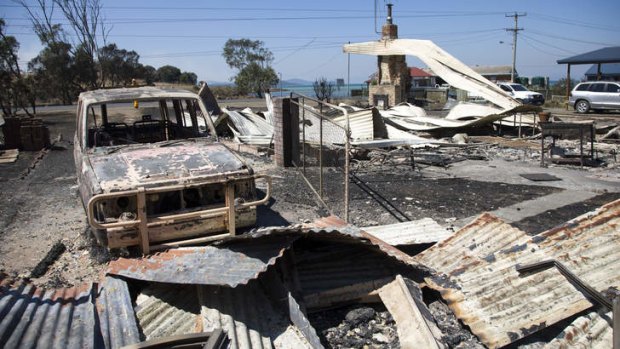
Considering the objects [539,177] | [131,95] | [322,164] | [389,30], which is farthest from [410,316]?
[389,30]

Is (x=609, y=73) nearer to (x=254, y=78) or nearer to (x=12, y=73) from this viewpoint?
(x=254, y=78)

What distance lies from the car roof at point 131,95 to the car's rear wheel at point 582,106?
22.9m

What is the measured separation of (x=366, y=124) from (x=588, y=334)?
415 inches

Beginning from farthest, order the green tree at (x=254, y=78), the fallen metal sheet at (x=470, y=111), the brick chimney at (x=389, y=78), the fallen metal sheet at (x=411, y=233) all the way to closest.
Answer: the green tree at (x=254, y=78) → the brick chimney at (x=389, y=78) → the fallen metal sheet at (x=470, y=111) → the fallen metal sheet at (x=411, y=233)

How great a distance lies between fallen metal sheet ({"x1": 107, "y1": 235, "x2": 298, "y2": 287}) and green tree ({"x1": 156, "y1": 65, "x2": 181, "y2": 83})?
187 ft

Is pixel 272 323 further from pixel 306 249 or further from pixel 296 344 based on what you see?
pixel 306 249

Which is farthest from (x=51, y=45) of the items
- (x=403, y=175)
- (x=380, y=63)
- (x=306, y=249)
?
(x=306, y=249)

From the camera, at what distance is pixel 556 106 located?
3000cm

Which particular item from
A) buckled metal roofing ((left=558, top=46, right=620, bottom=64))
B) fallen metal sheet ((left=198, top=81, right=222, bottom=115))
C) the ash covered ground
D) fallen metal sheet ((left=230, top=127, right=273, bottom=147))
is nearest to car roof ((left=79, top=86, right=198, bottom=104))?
the ash covered ground

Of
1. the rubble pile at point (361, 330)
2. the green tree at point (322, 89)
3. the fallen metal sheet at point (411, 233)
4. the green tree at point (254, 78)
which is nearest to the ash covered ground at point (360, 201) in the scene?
the rubble pile at point (361, 330)

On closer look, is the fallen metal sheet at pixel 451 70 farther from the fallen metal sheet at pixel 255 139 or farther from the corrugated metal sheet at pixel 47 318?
the corrugated metal sheet at pixel 47 318

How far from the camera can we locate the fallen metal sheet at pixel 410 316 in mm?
3389

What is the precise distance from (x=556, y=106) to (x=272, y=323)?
31.5m

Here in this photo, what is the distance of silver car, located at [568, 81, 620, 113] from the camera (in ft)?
72.6
